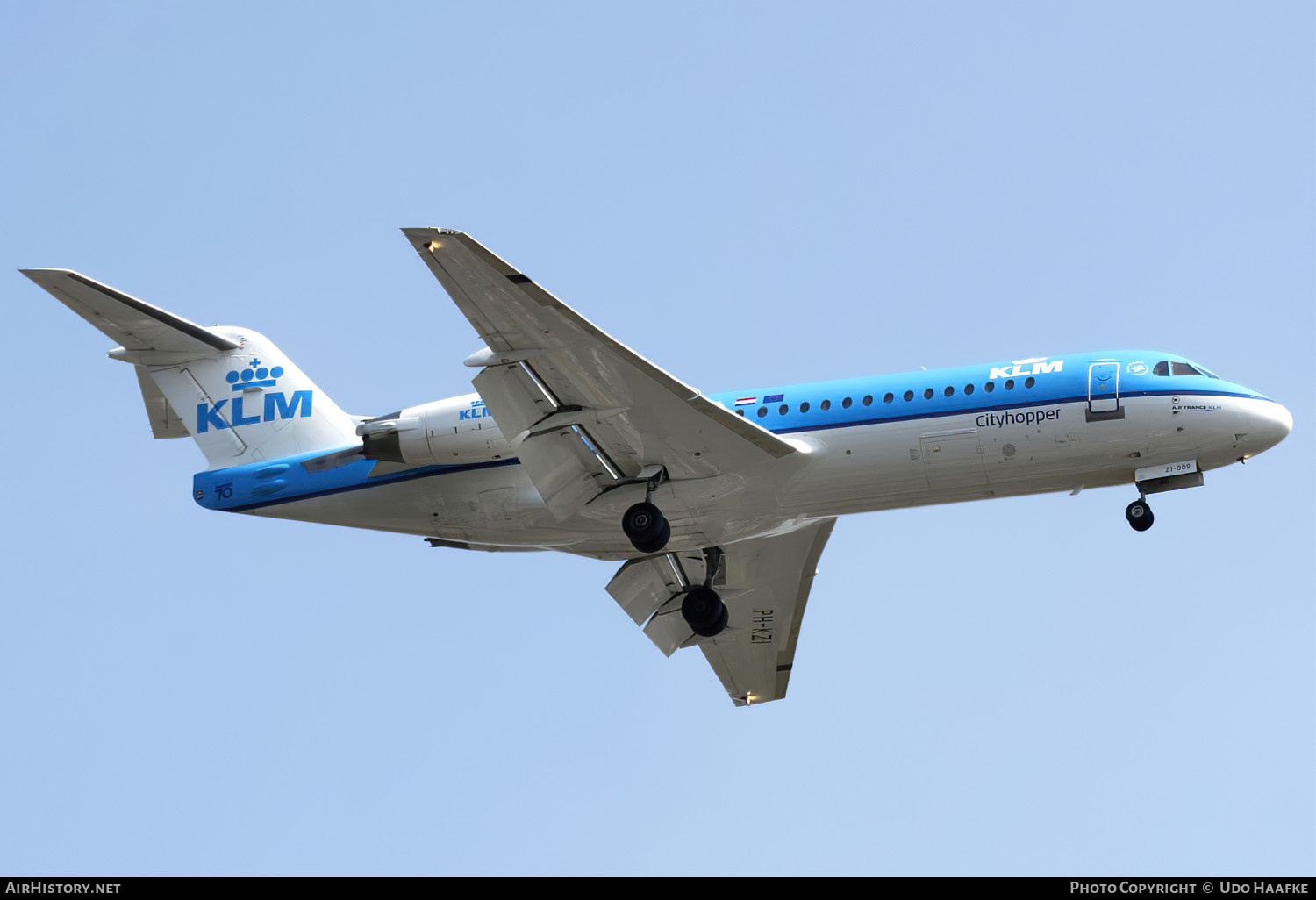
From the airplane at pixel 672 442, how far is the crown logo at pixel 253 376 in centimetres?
158

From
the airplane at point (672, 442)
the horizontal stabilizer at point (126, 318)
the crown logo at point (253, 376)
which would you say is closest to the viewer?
the airplane at point (672, 442)

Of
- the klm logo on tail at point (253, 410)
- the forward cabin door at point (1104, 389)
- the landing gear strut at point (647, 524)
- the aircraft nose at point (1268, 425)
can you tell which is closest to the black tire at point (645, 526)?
the landing gear strut at point (647, 524)

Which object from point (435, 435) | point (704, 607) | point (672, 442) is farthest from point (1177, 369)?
point (435, 435)

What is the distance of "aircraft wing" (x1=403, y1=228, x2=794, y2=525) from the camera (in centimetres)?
1886

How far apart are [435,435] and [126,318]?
6217 mm

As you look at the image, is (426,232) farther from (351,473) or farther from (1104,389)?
(1104,389)

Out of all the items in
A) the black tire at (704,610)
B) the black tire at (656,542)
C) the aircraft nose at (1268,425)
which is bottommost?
the black tire at (656,542)

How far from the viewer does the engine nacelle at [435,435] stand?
70.3ft

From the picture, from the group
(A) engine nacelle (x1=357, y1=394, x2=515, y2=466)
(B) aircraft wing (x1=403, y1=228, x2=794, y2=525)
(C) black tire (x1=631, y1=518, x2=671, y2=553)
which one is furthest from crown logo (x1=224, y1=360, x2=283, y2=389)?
(C) black tire (x1=631, y1=518, x2=671, y2=553)

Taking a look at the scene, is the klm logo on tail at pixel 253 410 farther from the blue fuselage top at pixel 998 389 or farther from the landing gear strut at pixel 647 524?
the blue fuselage top at pixel 998 389

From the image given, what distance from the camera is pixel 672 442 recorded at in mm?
21234

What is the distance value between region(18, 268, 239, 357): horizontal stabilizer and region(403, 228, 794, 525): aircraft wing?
686 cm
